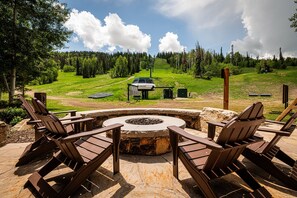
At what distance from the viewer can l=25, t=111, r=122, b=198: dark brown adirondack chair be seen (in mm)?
2135

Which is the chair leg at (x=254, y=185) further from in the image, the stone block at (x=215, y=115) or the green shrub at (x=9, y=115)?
the green shrub at (x=9, y=115)

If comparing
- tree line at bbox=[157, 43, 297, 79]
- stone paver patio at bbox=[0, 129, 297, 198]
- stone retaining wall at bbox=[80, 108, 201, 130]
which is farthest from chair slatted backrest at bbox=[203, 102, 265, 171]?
tree line at bbox=[157, 43, 297, 79]

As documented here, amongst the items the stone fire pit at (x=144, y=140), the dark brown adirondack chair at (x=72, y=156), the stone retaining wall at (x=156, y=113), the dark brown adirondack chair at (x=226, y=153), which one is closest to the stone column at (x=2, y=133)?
the stone retaining wall at (x=156, y=113)

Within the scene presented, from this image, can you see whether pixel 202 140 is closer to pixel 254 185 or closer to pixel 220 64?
pixel 254 185

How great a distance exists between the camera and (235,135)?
2014 mm

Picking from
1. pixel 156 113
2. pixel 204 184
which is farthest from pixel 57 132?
pixel 156 113

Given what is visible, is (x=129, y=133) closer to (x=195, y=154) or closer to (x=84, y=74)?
(x=195, y=154)

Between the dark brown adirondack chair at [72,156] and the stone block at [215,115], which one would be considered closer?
the dark brown adirondack chair at [72,156]

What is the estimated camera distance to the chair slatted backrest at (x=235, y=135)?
6.32ft

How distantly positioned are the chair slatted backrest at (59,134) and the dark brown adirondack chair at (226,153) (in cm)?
123

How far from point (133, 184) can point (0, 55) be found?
12039mm

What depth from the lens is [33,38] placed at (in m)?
11.7

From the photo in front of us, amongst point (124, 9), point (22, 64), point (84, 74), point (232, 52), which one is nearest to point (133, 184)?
point (124, 9)

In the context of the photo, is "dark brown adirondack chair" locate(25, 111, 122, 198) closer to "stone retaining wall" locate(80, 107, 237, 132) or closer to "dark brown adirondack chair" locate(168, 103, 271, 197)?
"dark brown adirondack chair" locate(168, 103, 271, 197)
